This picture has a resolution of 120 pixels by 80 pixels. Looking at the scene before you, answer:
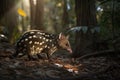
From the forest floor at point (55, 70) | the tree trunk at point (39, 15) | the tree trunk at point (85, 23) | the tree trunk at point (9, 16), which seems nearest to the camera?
the forest floor at point (55, 70)

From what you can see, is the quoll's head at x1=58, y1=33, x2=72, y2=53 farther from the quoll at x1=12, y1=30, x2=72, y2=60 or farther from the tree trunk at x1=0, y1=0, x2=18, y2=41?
the tree trunk at x1=0, y1=0, x2=18, y2=41

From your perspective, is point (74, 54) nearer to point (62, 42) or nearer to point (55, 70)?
point (62, 42)

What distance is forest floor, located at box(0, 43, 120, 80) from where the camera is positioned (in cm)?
516

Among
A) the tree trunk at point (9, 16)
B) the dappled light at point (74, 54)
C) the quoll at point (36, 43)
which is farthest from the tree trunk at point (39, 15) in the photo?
the quoll at point (36, 43)

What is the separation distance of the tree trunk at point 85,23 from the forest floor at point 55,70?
747 millimetres

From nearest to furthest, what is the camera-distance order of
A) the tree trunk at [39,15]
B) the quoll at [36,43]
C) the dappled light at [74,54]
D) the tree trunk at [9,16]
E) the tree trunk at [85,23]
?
the dappled light at [74,54] → the quoll at [36,43] → the tree trunk at [85,23] → the tree trunk at [9,16] → the tree trunk at [39,15]

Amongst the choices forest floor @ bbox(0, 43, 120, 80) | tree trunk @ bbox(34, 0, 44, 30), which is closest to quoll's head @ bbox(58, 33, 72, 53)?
forest floor @ bbox(0, 43, 120, 80)

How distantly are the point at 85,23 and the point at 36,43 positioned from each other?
1.64 metres

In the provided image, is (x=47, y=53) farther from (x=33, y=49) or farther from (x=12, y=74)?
(x=12, y=74)

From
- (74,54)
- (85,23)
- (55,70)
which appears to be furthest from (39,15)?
(55,70)

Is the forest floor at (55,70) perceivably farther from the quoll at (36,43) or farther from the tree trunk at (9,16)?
the tree trunk at (9,16)

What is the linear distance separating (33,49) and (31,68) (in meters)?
0.90

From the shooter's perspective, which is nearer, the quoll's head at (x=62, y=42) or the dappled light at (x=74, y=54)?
the dappled light at (x=74, y=54)

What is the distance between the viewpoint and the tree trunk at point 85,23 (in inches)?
289
